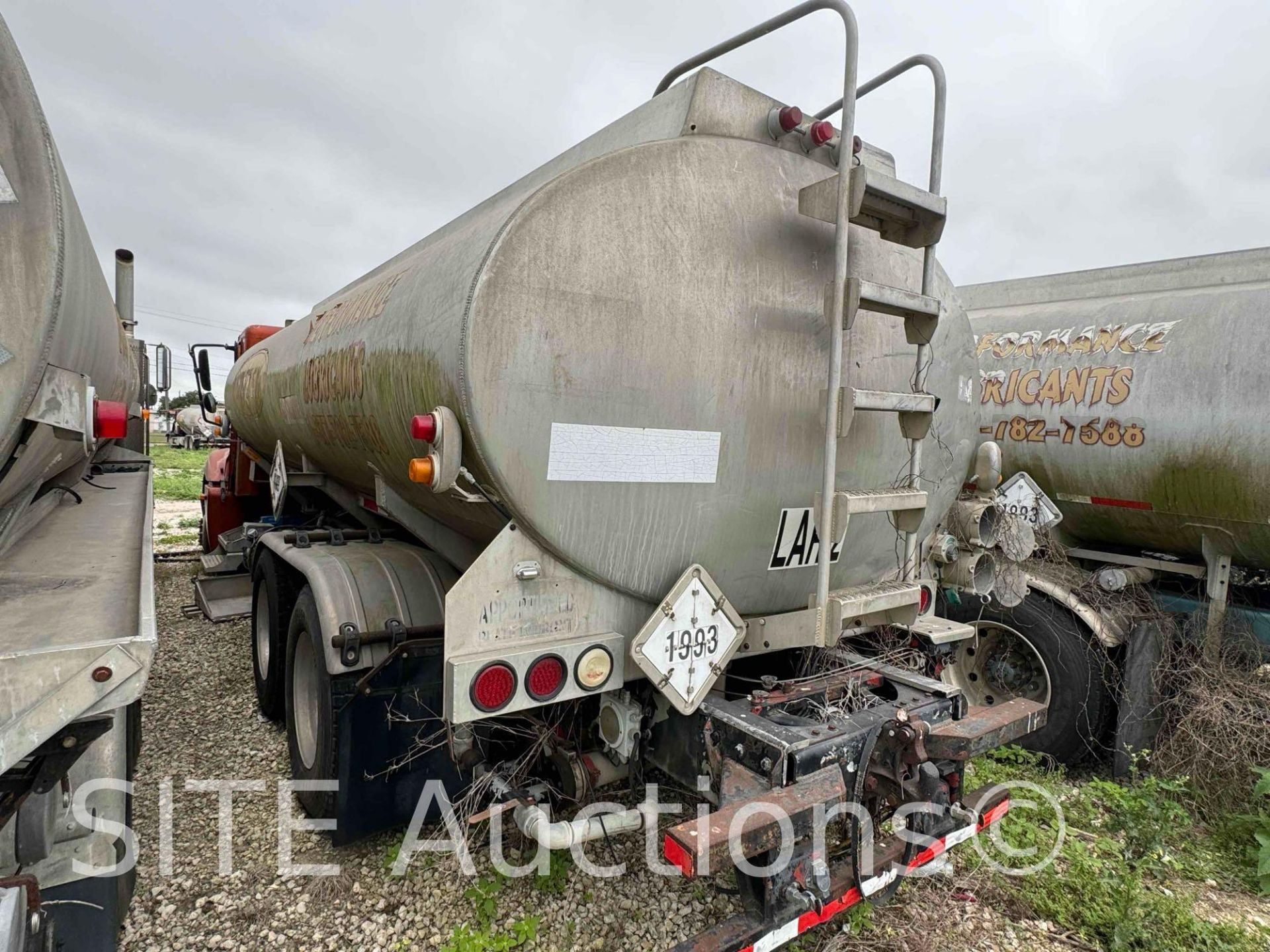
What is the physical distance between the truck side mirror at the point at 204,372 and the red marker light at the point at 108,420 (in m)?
6.47

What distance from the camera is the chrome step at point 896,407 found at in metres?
2.37

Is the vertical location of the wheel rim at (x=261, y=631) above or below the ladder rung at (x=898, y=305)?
below

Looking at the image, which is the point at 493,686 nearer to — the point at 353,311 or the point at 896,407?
the point at 896,407

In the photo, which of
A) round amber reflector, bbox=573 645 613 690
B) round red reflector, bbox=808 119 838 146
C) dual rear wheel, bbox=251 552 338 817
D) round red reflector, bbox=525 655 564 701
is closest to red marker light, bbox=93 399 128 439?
dual rear wheel, bbox=251 552 338 817

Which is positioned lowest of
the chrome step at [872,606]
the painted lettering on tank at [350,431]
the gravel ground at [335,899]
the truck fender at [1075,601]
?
the gravel ground at [335,899]

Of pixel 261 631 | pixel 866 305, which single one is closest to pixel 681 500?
pixel 866 305

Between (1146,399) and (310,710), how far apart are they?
4.88 m

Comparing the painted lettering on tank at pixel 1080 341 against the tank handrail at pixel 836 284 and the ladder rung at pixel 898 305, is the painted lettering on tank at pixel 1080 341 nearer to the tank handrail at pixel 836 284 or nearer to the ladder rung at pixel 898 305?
the ladder rung at pixel 898 305

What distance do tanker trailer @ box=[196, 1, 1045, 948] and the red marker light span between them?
2.70 ft

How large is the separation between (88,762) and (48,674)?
0.90 m

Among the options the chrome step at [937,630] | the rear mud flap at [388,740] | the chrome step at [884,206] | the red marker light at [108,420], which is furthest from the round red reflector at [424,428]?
the chrome step at [937,630]

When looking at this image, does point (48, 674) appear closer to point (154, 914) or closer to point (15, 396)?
point (15, 396)

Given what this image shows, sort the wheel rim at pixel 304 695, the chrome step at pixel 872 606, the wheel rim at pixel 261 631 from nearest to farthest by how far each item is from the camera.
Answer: the chrome step at pixel 872 606 → the wheel rim at pixel 304 695 → the wheel rim at pixel 261 631

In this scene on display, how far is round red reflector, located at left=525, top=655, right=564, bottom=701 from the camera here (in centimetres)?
225
